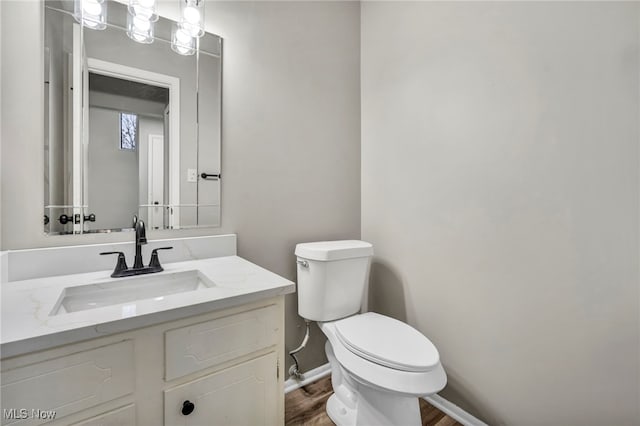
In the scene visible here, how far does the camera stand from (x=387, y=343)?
1140mm

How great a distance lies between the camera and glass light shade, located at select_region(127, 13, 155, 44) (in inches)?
43.3

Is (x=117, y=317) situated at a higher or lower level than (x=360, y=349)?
higher

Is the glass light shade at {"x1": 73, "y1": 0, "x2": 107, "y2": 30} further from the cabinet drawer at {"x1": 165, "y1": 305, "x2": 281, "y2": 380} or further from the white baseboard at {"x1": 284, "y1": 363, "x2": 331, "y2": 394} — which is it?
the white baseboard at {"x1": 284, "y1": 363, "x2": 331, "y2": 394}

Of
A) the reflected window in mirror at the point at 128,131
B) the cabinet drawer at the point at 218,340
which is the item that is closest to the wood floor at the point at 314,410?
the cabinet drawer at the point at 218,340

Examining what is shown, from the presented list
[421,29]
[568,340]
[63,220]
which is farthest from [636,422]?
[63,220]

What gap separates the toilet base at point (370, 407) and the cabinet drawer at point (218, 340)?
1.62ft

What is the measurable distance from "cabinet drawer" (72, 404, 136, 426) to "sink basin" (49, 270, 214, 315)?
0.28 metres

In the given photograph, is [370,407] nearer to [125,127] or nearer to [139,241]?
[139,241]

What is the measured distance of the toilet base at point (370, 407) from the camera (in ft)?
3.64

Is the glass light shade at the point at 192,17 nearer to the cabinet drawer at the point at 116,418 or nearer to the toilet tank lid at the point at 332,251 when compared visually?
the toilet tank lid at the point at 332,251

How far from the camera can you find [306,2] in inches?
62.5

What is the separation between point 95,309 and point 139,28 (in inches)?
42.9

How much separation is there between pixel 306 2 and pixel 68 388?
6.34 feet

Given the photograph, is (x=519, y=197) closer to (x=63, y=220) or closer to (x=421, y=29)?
(x=421, y=29)
